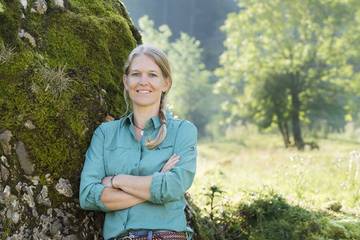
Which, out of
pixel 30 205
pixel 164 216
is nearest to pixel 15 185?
pixel 30 205

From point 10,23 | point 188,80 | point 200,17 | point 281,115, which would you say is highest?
point 200,17

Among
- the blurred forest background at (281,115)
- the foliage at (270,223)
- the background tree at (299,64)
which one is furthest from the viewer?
the background tree at (299,64)

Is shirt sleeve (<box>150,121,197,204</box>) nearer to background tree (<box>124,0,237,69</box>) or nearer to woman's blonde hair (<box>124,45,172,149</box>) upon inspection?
woman's blonde hair (<box>124,45,172,149</box>)

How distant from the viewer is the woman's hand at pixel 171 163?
3525mm

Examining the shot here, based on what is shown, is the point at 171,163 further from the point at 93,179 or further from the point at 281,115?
the point at 281,115

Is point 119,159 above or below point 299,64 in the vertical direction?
below

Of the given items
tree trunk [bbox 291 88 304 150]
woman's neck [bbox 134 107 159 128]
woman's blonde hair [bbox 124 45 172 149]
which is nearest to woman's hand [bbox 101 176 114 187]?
woman's blonde hair [bbox 124 45 172 149]

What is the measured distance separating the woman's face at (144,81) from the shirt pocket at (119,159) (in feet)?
1.06

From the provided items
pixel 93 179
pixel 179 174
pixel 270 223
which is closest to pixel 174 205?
pixel 179 174

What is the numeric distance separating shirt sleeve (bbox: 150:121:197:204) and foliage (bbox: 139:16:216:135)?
49.6m

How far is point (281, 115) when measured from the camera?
31.8 m

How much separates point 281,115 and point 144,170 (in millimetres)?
28841

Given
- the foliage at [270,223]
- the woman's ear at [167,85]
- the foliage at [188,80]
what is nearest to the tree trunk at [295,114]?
the foliage at [188,80]

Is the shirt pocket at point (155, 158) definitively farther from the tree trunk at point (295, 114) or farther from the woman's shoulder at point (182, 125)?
the tree trunk at point (295, 114)
